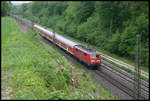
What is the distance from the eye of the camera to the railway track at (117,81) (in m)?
15.8

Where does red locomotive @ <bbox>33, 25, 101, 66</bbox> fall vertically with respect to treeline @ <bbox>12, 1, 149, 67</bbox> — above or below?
below

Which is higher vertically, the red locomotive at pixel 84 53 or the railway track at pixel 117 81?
the red locomotive at pixel 84 53

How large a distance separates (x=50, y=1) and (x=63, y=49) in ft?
174

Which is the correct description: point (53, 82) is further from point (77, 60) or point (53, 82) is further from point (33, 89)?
point (77, 60)

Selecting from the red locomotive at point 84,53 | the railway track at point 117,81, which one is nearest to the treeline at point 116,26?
the red locomotive at point 84,53

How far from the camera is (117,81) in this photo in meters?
18.3

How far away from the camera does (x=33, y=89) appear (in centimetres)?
934

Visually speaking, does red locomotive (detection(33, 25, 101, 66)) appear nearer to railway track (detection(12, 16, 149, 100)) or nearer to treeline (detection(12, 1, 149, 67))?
railway track (detection(12, 16, 149, 100))

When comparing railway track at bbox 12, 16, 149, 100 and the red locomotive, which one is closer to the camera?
railway track at bbox 12, 16, 149, 100

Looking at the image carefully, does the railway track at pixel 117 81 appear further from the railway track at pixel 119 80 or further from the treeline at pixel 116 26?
the treeline at pixel 116 26

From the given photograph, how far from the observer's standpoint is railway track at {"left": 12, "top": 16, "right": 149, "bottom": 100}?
15812 millimetres

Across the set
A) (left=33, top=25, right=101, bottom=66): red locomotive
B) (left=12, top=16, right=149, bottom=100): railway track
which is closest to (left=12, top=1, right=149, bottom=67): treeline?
(left=33, top=25, right=101, bottom=66): red locomotive

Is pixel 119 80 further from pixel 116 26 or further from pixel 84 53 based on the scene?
pixel 116 26

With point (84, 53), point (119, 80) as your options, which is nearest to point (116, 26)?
→ point (84, 53)
